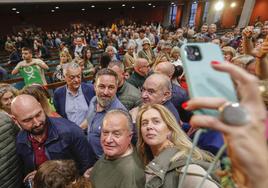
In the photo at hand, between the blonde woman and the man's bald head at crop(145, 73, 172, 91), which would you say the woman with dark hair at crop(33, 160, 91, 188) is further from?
the man's bald head at crop(145, 73, 172, 91)

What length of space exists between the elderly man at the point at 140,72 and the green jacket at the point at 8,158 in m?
1.84

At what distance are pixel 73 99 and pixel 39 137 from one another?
1.00m

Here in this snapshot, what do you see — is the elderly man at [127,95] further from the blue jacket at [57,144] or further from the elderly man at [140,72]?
the blue jacket at [57,144]

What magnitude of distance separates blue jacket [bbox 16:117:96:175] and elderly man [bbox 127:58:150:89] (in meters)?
1.63

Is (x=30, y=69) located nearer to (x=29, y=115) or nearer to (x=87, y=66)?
(x=87, y=66)

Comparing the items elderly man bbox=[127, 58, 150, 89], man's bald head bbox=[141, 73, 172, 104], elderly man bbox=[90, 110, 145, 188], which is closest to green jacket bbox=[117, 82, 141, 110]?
man's bald head bbox=[141, 73, 172, 104]

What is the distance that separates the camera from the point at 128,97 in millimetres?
2676

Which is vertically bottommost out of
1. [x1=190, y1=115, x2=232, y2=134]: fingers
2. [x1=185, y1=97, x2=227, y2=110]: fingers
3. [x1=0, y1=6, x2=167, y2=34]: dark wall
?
[x1=0, y1=6, x2=167, y2=34]: dark wall

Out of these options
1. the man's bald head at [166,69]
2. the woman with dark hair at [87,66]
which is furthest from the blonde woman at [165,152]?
the woman with dark hair at [87,66]

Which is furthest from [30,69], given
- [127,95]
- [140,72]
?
[127,95]

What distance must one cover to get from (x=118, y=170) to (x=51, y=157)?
0.63m

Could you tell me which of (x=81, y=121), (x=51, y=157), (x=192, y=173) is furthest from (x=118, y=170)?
(x=81, y=121)

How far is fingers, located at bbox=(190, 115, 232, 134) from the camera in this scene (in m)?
0.47

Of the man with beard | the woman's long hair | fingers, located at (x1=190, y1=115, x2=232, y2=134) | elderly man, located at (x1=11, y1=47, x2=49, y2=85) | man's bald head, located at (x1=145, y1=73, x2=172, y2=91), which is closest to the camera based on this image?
fingers, located at (x1=190, y1=115, x2=232, y2=134)
